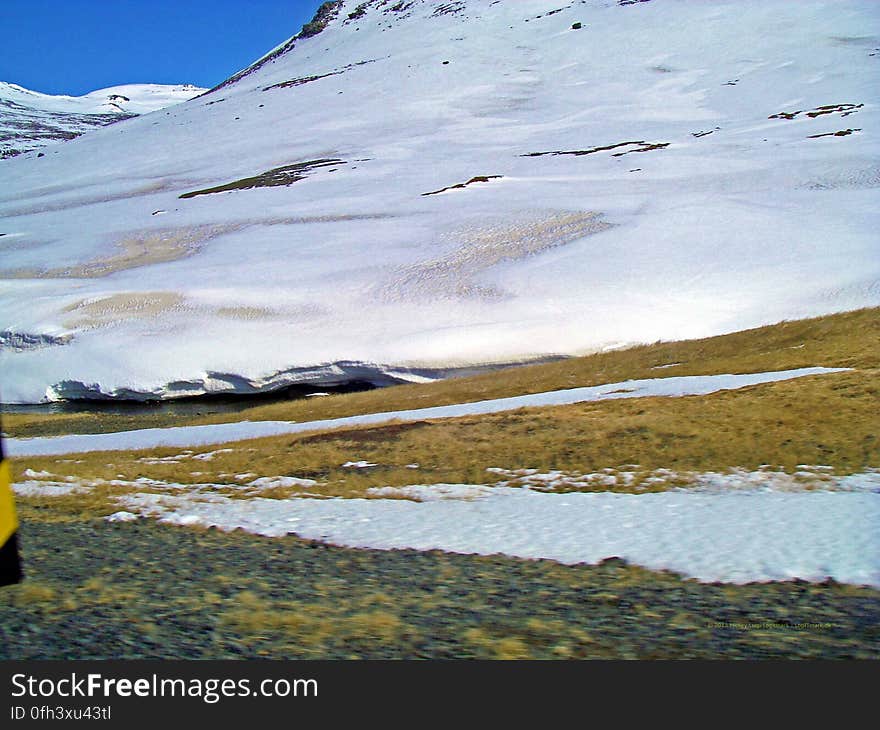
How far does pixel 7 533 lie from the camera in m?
6.10

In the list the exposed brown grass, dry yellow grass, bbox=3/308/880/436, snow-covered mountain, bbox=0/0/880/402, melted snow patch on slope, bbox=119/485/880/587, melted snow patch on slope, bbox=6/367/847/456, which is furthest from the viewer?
snow-covered mountain, bbox=0/0/880/402

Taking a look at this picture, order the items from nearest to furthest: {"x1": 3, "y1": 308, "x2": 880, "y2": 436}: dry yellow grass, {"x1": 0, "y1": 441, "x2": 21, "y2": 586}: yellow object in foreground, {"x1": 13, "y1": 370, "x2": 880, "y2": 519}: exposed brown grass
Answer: {"x1": 0, "y1": 441, "x2": 21, "y2": 586}: yellow object in foreground
{"x1": 13, "y1": 370, "x2": 880, "y2": 519}: exposed brown grass
{"x1": 3, "y1": 308, "x2": 880, "y2": 436}: dry yellow grass

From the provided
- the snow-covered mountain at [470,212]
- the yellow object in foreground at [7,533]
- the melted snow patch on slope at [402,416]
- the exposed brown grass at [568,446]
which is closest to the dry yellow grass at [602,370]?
the melted snow patch on slope at [402,416]

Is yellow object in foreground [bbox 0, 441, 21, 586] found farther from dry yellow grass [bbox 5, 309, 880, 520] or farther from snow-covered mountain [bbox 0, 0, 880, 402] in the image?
snow-covered mountain [bbox 0, 0, 880, 402]

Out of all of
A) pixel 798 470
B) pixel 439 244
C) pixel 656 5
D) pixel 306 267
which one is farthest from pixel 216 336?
pixel 656 5

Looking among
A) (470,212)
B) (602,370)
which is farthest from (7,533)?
(470,212)

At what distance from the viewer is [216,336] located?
137 ft

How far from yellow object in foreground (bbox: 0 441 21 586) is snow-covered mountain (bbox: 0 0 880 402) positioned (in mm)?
31618

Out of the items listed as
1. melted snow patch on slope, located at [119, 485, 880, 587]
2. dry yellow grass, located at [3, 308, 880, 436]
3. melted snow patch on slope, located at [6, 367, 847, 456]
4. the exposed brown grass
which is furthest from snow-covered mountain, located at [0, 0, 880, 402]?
melted snow patch on slope, located at [119, 485, 880, 587]

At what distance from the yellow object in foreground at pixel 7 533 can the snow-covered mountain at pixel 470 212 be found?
31618 mm

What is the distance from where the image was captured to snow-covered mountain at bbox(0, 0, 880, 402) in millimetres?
39812

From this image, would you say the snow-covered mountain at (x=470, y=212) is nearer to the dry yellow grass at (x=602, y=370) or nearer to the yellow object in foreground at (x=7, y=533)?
the dry yellow grass at (x=602, y=370)

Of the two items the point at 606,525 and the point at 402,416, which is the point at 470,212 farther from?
the point at 606,525

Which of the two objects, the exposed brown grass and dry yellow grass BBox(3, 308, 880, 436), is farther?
dry yellow grass BBox(3, 308, 880, 436)
